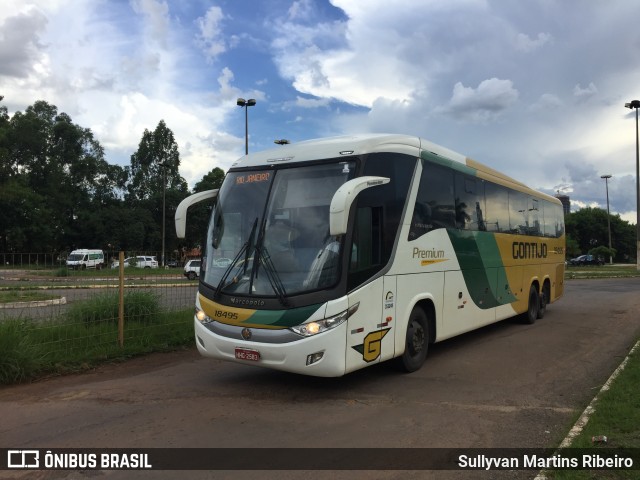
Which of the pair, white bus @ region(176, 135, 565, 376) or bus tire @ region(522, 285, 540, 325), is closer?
white bus @ region(176, 135, 565, 376)

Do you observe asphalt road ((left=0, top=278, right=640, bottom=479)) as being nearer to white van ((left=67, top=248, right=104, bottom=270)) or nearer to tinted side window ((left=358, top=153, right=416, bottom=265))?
white van ((left=67, top=248, right=104, bottom=270))

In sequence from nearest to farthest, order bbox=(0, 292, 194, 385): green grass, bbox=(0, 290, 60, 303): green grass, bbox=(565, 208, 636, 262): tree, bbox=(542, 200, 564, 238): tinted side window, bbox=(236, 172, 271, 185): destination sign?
bbox=(236, 172, 271, 185): destination sign, bbox=(0, 292, 194, 385): green grass, bbox=(0, 290, 60, 303): green grass, bbox=(542, 200, 564, 238): tinted side window, bbox=(565, 208, 636, 262): tree

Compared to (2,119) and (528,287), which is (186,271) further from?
(2,119)

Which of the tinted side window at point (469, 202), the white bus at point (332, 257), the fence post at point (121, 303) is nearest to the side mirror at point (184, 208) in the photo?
the white bus at point (332, 257)

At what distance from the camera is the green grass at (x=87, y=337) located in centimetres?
719

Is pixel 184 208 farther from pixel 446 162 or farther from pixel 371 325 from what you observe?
pixel 446 162

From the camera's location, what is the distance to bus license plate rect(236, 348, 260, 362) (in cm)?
605

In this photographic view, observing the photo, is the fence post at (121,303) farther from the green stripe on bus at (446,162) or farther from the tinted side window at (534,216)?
the tinted side window at (534,216)

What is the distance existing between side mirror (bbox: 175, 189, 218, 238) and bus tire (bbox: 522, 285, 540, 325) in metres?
A: 8.62

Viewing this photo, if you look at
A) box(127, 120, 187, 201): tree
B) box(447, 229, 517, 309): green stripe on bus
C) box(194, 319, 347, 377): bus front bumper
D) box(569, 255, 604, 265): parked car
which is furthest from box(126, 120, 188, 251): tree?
box(194, 319, 347, 377): bus front bumper

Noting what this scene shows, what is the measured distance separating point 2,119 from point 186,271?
181 ft

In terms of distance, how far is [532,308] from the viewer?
41.7 feet

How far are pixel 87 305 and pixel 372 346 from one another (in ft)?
17.3

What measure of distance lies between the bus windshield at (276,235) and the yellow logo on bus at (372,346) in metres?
0.94
